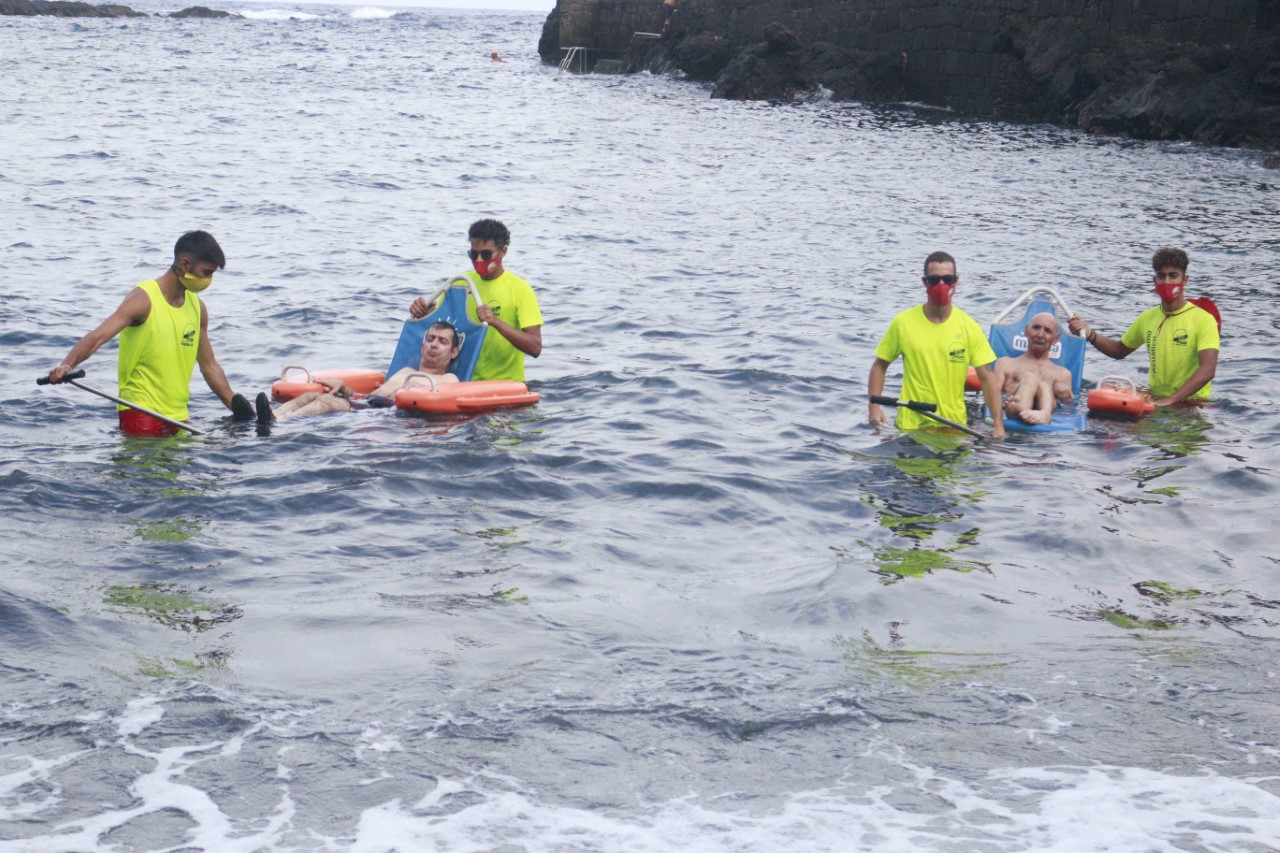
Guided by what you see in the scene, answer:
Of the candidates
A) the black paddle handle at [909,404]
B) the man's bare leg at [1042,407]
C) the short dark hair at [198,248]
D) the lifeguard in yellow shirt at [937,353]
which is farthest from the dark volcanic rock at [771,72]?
the short dark hair at [198,248]

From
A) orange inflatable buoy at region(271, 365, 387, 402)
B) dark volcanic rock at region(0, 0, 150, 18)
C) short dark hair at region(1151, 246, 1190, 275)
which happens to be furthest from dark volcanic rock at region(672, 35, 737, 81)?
dark volcanic rock at region(0, 0, 150, 18)

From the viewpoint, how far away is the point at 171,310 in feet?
A: 27.5

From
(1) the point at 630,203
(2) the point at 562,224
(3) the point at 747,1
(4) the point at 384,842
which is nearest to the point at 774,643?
(4) the point at 384,842

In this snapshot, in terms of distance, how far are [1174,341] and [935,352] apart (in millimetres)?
2594

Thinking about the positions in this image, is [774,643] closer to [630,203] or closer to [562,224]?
[562,224]

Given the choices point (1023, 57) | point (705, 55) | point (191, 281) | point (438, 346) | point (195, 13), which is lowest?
point (438, 346)

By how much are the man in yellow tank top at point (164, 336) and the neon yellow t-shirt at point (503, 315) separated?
7.29 ft

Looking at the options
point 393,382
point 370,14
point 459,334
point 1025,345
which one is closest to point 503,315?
point 459,334

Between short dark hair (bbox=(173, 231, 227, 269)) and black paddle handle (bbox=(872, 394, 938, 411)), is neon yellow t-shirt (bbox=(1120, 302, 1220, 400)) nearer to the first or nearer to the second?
black paddle handle (bbox=(872, 394, 938, 411))

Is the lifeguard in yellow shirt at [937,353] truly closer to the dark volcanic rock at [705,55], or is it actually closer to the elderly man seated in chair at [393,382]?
the elderly man seated in chair at [393,382]

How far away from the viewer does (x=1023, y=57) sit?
121 feet

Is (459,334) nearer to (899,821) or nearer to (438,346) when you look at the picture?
(438,346)

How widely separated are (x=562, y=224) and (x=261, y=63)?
136 feet

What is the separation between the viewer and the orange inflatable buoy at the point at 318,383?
1001 centimetres
